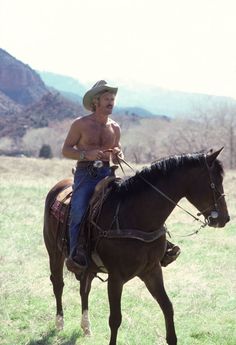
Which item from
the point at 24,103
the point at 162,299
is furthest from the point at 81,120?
the point at 24,103

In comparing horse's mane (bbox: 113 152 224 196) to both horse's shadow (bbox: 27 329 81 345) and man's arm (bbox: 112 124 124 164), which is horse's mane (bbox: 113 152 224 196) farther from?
horse's shadow (bbox: 27 329 81 345)

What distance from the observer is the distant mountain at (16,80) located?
6531 inches

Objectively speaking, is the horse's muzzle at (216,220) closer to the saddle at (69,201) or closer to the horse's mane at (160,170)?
the horse's mane at (160,170)

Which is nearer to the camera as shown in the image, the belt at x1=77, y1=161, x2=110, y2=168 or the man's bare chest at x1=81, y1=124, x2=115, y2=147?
the man's bare chest at x1=81, y1=124, x2=115, y2=147

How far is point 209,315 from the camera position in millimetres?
6629

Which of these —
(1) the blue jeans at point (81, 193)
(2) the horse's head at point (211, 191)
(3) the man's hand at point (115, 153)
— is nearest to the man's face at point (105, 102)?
(3) the man's hand at point (115, 153)

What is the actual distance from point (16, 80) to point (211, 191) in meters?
169

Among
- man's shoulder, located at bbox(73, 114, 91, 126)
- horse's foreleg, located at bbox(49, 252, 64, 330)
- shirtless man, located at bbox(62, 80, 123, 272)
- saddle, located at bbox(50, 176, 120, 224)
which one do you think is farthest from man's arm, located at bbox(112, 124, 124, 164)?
horse's foreleg, located at bbox(49, 252, 64, 330)

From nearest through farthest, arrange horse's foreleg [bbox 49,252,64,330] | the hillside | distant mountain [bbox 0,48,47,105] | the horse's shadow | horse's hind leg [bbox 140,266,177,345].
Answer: horse's hind leg [bbox 140,266,177,345], the horse's shadow, horse's foreleg [bbox 49,252,64,330], the hillside, distant mountain [bbox 0,48,47,105]

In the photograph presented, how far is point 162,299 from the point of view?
194 inches

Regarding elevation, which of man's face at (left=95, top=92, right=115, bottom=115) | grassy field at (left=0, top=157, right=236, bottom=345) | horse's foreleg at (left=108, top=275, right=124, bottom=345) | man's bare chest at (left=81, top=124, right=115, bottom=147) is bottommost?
grassy field at (left=0, top=157, right=236, bottom=345)

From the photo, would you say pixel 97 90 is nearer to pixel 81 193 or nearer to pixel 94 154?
pixel 94 154

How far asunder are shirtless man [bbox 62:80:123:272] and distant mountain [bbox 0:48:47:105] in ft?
536

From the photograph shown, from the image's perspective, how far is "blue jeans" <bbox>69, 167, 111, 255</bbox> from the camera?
5.19m
